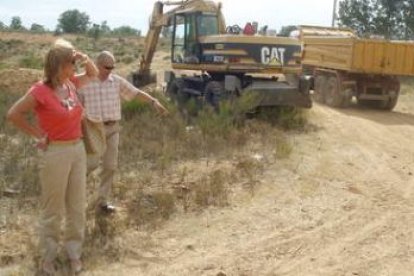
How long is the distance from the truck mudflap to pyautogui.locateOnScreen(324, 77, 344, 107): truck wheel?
161 inches

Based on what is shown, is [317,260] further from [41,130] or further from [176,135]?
[176,135]

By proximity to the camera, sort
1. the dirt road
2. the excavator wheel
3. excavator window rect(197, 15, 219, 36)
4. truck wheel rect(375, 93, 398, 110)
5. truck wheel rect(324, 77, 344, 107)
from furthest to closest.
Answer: truck wheel rect(375, 93, 398, 110)
truck wheel rect(324, 77, 344, 107)
excavator window rect(197, 15, 219, 36)
the excavator wheel
the dirt road

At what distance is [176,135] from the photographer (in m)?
10.4

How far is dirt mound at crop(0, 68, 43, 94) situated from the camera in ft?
49.9

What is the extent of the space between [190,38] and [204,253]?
26.2 feet

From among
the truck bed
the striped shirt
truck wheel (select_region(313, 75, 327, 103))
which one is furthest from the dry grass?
truck wheel (select_region(313, 75, 327, 103))

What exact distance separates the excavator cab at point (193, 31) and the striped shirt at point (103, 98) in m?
6.80

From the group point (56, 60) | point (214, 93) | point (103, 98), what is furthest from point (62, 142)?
point (214, 93)

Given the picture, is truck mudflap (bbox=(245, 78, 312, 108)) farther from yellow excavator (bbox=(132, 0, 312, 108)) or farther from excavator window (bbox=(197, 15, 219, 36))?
excavator window (bbox=(197, 15, 219, 36))

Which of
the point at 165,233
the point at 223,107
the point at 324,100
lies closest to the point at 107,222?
the point at 165,233

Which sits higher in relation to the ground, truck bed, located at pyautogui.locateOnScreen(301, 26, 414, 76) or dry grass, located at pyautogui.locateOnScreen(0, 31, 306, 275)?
truck bed, located at pyautogui.locateOnScreen(301, 26, 414, 76)

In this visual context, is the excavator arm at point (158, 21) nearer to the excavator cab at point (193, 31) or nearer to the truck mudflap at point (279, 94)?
the excavator cab at point (193, 31)

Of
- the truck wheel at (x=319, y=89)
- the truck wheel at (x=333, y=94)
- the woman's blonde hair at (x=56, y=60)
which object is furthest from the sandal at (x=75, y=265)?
the truck wheel at (x=319, y=89)

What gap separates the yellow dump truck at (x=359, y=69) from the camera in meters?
15.6
